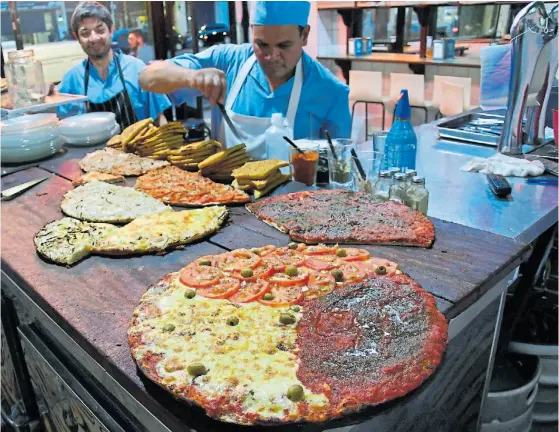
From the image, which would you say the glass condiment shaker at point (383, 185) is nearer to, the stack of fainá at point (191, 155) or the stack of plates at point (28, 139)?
the stack of fainá at point (191, 155)

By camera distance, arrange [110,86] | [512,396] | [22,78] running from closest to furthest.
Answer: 1. [512,396]
2. [22,78]
3. [110,86]

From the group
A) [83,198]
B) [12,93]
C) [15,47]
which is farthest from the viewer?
[15,47]

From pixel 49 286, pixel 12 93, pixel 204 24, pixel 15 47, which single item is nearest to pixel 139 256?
pixel 49 286

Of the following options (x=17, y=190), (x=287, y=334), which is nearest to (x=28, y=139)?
(x=17, y=190)

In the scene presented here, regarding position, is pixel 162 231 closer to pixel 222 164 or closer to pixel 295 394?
pixel 222 164

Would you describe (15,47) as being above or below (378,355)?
above

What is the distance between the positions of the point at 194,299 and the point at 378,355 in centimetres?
55

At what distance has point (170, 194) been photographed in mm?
2244

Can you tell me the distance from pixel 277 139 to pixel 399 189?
3.21 ft

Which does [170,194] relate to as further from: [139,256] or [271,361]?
[271,361]

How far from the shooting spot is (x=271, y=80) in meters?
3.27

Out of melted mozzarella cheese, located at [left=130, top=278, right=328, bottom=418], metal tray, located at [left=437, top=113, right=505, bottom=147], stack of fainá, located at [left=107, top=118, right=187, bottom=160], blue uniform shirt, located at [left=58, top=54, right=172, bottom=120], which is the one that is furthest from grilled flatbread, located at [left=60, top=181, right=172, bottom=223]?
blue uniform shirt, located at [left=58, top=54, right=172, bottom=120]

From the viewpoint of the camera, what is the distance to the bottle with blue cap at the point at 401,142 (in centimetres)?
234

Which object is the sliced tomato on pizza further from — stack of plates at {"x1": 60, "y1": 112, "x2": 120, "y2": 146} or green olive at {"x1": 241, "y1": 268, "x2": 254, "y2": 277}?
stack of plates at {"x1": 60, "y1": 112, "x2": 120, "y2": 146}
